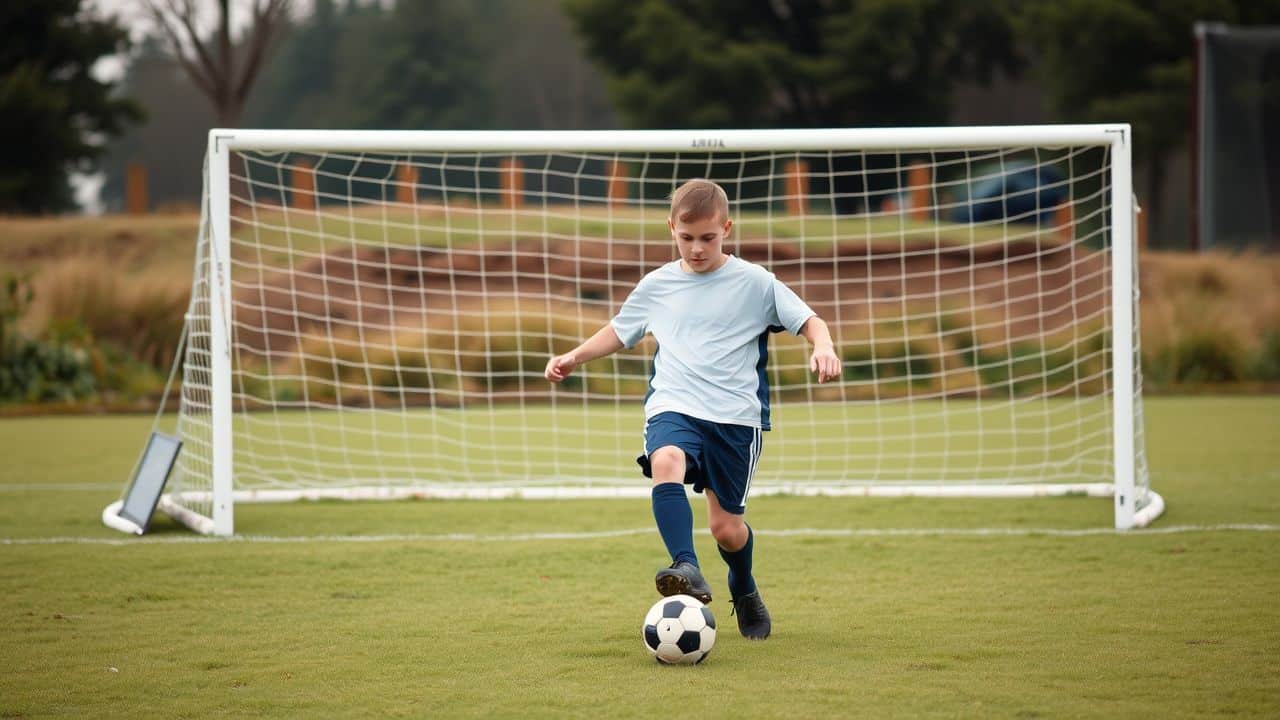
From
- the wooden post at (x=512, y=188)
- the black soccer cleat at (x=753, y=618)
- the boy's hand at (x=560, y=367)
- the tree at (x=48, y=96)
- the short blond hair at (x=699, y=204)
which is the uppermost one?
the tree at (x=48, y=96)

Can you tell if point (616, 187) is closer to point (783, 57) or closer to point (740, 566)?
point (783, 57)

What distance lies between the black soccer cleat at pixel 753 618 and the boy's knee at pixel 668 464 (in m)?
0.63

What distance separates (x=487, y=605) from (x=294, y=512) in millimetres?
3065

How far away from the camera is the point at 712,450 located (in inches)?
175

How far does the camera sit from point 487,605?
Answer: 5.28 meters

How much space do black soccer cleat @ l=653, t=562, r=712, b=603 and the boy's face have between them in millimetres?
990

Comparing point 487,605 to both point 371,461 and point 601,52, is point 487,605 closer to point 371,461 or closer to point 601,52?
point 371,461

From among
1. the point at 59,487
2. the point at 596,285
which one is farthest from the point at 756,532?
the point at 596,285

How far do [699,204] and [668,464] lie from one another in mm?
821

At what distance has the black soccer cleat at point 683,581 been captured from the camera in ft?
13.5

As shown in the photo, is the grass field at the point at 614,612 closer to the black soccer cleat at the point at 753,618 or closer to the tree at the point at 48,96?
the black soccer cleat at the point at 753,618

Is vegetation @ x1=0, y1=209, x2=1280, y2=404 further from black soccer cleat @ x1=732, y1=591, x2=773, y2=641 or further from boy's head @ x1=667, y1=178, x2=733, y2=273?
boy's head @ x1=667, y1=178, x2=733, y2=273

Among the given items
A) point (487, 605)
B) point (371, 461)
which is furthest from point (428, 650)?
point (371, 461)

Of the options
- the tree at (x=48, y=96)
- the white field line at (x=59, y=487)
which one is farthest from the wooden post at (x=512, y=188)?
the tree at (x=48, y=96)
